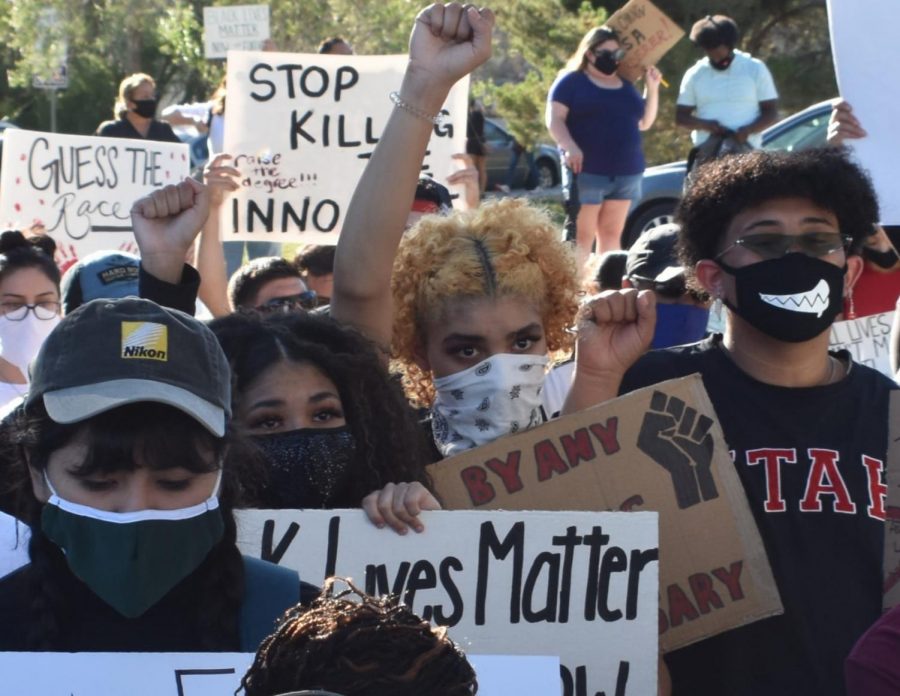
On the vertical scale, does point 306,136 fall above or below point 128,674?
above

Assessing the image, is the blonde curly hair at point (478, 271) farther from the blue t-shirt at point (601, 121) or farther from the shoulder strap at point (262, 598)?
the blue t-shirt at point (601, 121)

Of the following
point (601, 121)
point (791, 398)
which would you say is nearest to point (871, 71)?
point (791, 398)

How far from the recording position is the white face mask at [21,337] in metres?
5.58

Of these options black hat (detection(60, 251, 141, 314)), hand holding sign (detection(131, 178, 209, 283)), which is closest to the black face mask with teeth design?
hand holding sign (detection(131, 178, 209, 283))

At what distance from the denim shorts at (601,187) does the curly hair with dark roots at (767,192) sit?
7395 millimetres

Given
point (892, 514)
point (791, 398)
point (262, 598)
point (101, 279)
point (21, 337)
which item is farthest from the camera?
point (21, 337)

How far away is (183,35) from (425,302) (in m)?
28.5

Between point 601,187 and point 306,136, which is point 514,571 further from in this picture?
→ point 601,187

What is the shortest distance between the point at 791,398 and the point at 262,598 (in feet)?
4.55

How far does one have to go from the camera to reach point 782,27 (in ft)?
74.6

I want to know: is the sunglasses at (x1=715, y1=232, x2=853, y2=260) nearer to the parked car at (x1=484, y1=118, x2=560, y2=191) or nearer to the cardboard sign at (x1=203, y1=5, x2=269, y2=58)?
the cardboard sign at (x1=203, y1=5, x2=269, y2=58)

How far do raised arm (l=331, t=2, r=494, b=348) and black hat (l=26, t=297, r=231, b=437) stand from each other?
122 centimetres

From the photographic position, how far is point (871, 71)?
5109mm

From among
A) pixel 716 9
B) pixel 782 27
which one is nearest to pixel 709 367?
pixel 716 9
